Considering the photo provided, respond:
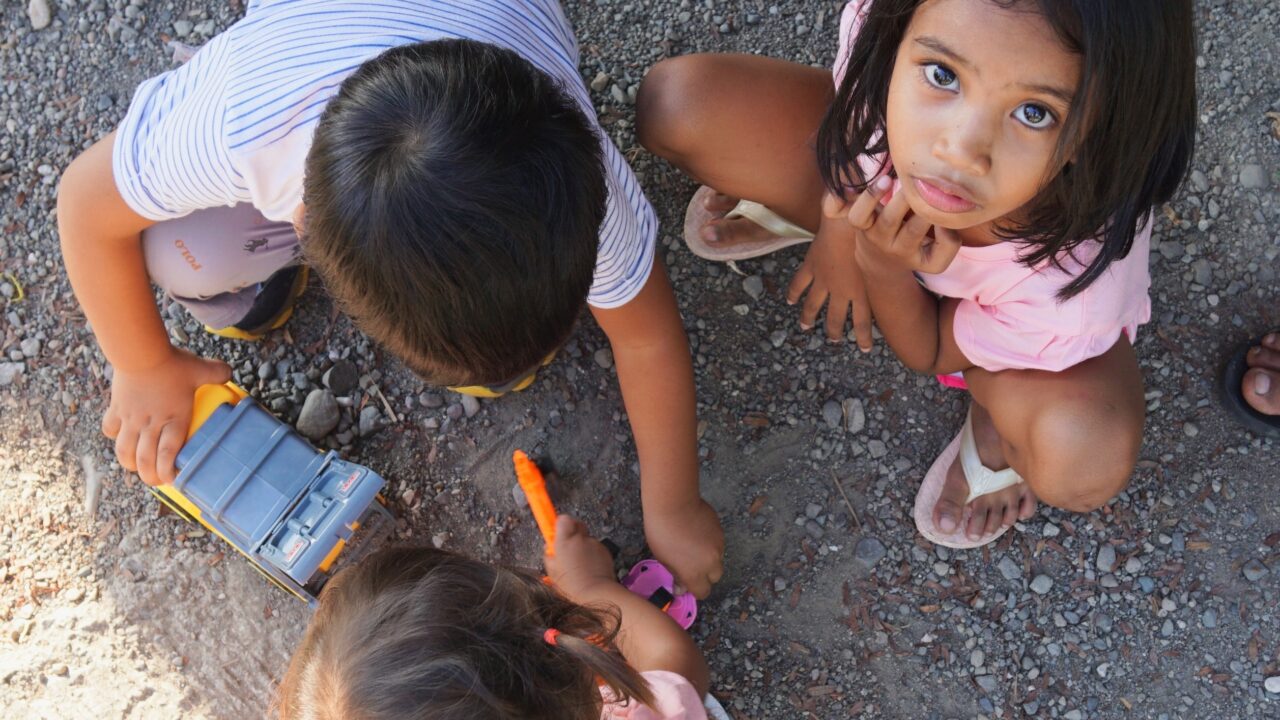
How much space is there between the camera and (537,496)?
1.77 metres

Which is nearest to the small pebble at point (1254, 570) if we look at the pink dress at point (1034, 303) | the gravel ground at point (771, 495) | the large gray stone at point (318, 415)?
the gravel ground at point (771, 495)

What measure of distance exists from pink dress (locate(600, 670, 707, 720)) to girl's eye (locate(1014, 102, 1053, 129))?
950 millimetres

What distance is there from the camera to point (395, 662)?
1.08 m

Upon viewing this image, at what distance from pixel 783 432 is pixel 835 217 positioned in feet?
1.76

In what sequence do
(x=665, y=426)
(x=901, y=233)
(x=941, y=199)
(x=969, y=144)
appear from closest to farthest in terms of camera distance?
1. (x=969, y=144)
2. (x=941, y=199)
3. (x=901, y=233)
4. (x=665, y=426)

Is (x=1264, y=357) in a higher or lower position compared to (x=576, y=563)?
higher

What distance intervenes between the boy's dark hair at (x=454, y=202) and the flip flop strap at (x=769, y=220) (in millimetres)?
719

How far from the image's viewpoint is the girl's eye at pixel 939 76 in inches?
42.8

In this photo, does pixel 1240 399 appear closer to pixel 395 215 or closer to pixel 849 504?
pixel 849 504

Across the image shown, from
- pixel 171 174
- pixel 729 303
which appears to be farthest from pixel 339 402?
pixel 729 303

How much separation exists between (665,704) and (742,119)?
97cm

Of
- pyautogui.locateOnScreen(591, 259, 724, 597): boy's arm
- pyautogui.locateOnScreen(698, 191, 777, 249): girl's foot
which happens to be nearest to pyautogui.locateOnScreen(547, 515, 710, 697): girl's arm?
pyautogui.locateOnScreen(591, 259, 724, 597): boy's arm

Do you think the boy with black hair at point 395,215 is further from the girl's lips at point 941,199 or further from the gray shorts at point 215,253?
the girl's lips at point 941,199

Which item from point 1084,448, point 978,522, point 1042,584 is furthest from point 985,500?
point 1084,448
